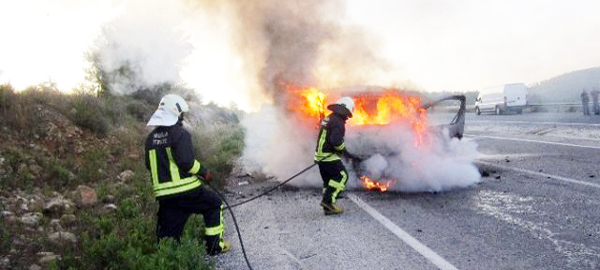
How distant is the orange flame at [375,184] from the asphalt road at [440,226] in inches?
12.7

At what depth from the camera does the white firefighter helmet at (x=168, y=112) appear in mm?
4750

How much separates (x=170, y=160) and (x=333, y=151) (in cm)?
279

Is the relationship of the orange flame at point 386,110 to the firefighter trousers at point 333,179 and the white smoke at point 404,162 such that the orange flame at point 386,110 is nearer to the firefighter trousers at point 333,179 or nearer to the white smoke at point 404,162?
the white smoke at point 404,162

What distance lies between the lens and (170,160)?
4.77m

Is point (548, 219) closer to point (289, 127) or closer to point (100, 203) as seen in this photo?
point (289, 127)

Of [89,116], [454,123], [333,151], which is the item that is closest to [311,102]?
[333,151]

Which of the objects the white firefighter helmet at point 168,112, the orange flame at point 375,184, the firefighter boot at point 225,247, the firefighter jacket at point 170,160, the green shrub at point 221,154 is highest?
the white firefighter helmet at point 168,112

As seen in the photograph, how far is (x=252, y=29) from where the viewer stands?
10648 millimetres

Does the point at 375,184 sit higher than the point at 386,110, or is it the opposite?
the point at 386,110

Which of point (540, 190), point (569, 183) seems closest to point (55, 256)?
point (540, 190)

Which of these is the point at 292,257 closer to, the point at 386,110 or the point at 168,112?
the point at 168,112

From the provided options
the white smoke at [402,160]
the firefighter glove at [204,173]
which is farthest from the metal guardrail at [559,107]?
the firefighter glove at [204,173]

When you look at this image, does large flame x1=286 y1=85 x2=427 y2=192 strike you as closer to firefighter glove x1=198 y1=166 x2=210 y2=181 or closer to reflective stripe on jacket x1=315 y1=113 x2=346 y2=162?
reflective stripe on jacket x1=315 y1=113 x2=346 y2=162

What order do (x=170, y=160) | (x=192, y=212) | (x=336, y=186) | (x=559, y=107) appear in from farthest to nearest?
(x=559, y=107)
(x=336, y=186)
(x=192, y=212)
(x=170, y=160)
